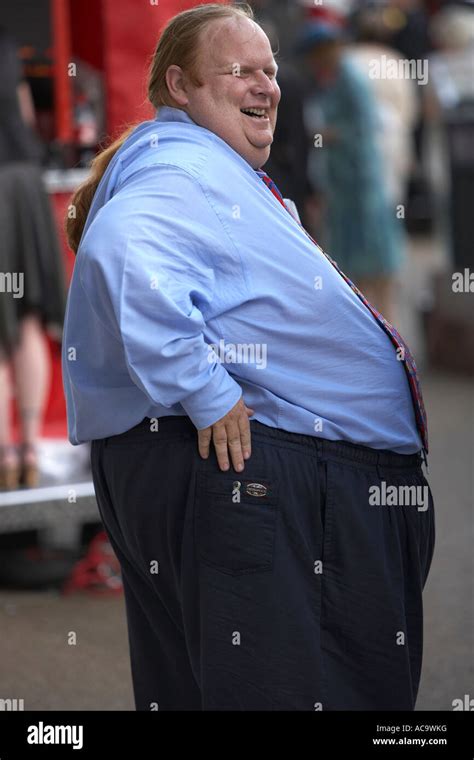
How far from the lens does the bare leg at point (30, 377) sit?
5371mm

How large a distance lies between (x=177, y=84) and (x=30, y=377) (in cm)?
279

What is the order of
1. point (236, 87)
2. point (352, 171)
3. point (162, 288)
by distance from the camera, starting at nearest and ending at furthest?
point (162, 288) < point (236, 87) < point (352, 171)

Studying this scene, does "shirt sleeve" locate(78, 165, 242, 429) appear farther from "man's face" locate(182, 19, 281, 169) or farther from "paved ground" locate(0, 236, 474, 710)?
"paved ground" locate(0, 236, 474, 710)

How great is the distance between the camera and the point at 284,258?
2.64 m

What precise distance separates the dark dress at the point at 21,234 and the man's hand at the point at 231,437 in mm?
2772

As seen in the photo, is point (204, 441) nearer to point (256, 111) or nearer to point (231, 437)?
point (231, 437)

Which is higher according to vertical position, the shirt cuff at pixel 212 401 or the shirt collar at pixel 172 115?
the shirt collar at pixel 172 115

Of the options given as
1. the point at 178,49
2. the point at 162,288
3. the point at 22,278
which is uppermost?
the point at 178,49

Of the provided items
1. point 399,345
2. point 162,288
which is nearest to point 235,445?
point 162,288

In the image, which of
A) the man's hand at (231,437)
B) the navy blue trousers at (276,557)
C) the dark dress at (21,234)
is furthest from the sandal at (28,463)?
the man's hand at (231,437)

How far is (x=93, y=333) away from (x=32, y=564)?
9.04 ft

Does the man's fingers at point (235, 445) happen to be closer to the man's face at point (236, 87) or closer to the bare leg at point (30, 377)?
the man's face at point (236, 87)

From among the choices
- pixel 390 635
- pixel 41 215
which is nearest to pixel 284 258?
pixel 390 635

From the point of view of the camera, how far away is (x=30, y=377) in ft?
17.7
